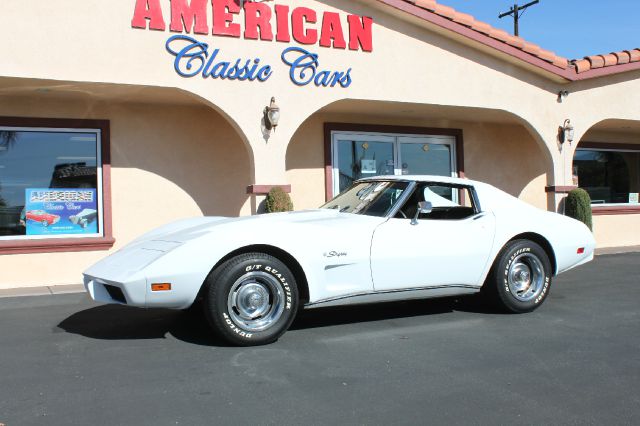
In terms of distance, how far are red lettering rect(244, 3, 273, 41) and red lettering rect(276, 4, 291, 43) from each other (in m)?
0.13

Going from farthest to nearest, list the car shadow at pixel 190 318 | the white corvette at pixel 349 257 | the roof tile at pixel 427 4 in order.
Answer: the roof tile at pixel 427 4
the car shadow at pixel 190 318
the white corvette at pixel 349 257

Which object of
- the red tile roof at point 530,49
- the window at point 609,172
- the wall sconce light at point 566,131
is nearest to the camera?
the red tile roof at point 530,49

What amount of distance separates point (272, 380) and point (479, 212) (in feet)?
9.62

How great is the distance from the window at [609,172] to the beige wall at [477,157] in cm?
150

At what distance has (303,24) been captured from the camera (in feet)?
28.8

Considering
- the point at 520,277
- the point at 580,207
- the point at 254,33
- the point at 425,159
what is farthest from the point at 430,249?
the point at 580,207

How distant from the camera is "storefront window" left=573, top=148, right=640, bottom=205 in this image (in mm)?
13336

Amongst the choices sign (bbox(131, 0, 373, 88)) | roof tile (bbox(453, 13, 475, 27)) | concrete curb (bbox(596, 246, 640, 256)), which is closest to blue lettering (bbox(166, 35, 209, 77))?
sign (bbox(131, 0, 373, 88))

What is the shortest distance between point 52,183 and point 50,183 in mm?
28

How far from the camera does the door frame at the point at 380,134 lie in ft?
33.9

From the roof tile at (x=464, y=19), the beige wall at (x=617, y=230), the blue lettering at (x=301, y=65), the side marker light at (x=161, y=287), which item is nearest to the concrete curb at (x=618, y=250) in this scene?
the beige wall at (x=617, y=230)

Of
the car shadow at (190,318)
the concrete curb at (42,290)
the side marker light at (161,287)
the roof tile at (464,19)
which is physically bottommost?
the car shadow at (190,318)

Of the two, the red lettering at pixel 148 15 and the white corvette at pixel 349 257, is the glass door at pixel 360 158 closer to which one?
the red lettering at pixel 148 15

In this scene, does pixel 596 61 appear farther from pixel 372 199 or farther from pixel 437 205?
pixel 372 199
